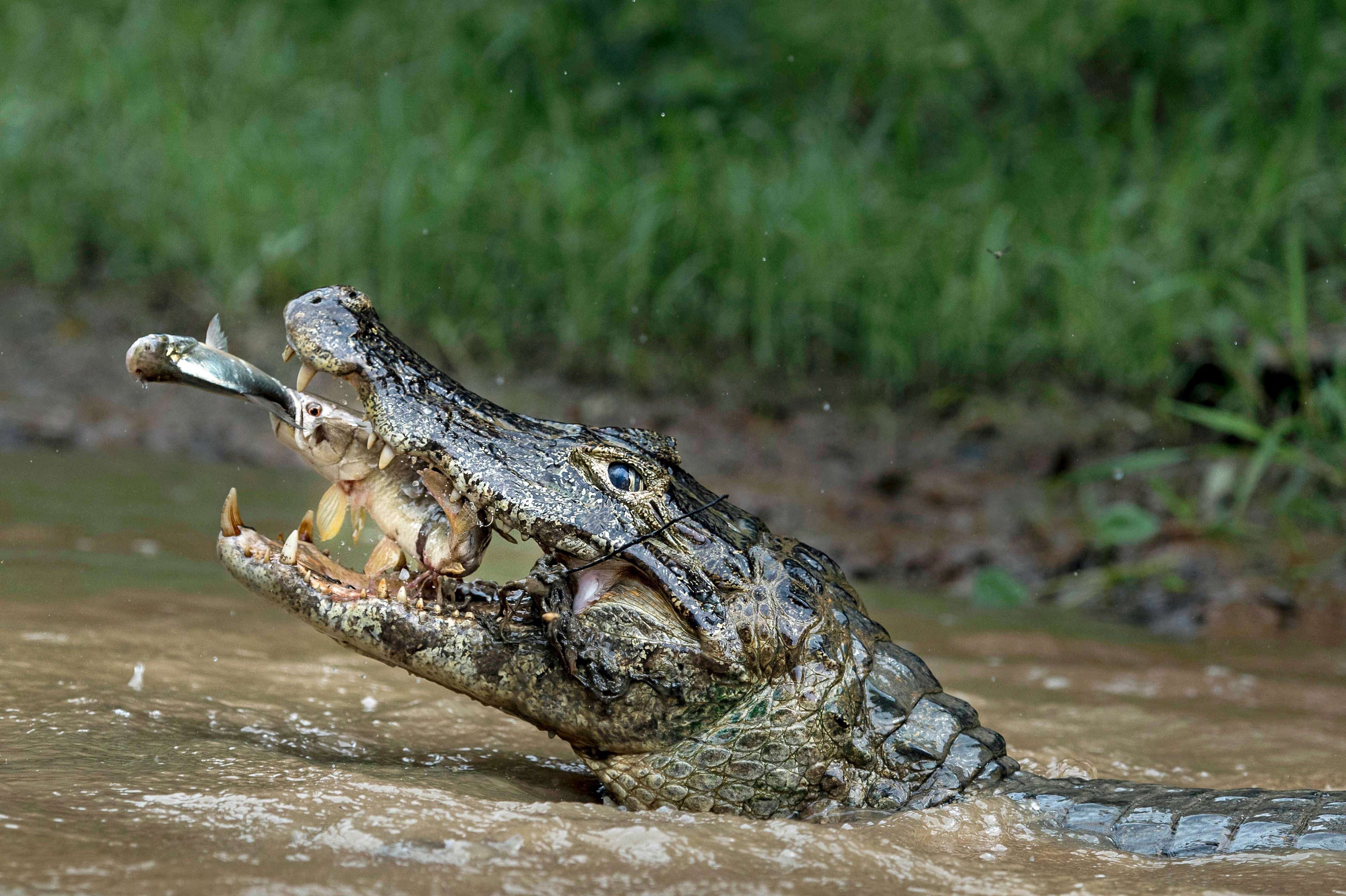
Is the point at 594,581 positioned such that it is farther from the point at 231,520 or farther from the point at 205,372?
the point at 205,372

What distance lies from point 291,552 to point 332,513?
15 cm

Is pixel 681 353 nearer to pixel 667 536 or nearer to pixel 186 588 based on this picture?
pixel 186 588

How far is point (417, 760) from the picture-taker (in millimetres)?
2297

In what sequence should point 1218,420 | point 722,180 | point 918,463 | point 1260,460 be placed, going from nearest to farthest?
point 1260,460
point 1218,420
point 918,463
point 722,180

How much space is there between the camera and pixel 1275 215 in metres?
5.71

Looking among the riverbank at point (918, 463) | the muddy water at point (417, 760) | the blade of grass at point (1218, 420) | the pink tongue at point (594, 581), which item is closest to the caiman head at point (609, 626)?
the pink tongue at point (594, 581)

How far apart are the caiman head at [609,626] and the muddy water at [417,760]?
0.12m

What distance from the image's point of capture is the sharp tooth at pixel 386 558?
88.7 inches

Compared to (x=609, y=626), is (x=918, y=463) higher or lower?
higher

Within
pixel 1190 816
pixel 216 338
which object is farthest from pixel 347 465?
pixel 1190 816

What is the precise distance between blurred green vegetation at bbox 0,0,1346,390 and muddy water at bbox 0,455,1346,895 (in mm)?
2180

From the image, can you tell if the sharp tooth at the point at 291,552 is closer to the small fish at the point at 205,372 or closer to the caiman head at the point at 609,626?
the caiman head at the point at 609,626

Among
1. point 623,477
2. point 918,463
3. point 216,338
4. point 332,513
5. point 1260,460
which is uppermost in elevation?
point 918,463

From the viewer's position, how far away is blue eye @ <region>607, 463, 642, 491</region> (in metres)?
2.22
